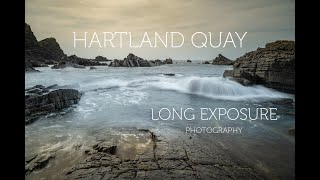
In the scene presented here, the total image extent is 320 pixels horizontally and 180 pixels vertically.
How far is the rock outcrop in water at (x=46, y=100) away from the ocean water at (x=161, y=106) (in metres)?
0.11

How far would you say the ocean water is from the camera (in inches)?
163

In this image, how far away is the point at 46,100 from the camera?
4.74m

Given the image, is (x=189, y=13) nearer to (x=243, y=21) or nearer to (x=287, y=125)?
(x=243, y=21)

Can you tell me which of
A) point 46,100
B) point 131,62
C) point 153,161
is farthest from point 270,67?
point 46,100

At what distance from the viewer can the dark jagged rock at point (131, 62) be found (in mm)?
4641

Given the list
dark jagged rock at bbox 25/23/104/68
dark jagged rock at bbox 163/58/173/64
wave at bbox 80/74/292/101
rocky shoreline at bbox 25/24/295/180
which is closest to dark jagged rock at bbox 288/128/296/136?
rocky shoreline at bbox 25/24/295/180

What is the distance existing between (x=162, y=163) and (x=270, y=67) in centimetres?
303

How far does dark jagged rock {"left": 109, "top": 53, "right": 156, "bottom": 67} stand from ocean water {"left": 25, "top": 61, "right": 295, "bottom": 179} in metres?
0.13

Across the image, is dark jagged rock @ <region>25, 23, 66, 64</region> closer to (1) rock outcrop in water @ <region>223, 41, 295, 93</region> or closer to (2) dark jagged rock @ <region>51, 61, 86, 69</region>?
(2) dark jagged rock @ <region>51, 61, 86, 69</region>

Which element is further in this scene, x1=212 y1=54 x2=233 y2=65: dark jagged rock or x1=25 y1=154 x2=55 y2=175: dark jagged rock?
x1=212 y1=54 x2=233 y2=65: dark jagged rock

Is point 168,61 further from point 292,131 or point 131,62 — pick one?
point 292,131
